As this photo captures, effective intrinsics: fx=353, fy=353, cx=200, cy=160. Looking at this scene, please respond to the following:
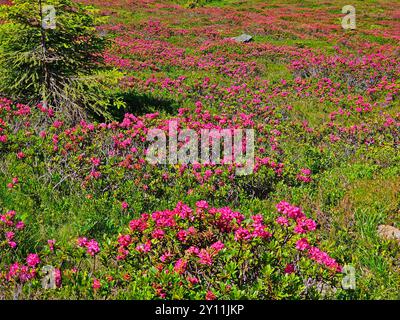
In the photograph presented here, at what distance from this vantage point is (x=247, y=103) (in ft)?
45.2

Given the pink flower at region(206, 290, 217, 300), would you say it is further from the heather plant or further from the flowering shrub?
the heather plant

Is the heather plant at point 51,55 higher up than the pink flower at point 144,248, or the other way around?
the heather plant at point 51,55

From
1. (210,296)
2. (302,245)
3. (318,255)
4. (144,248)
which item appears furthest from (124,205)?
(318,255)

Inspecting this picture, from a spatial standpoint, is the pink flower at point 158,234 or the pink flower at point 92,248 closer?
the pink flower at point 92,248

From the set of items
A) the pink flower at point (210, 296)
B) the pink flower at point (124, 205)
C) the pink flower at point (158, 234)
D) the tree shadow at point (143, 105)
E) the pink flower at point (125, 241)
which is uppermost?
the tree shadow at point (143, 105)

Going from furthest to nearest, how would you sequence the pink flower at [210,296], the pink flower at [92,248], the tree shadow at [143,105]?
1. the tree shadow at [143,105]
2. the pink flower at [92,248]
3. the pink flower at [210,296]

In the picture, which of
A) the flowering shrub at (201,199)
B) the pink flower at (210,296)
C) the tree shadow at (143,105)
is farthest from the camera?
the tree shadow at (143,105)

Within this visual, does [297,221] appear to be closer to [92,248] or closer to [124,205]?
[92,248]

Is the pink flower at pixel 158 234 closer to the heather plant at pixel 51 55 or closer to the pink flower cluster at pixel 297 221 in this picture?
the pink flower cluster at pixel 297 221

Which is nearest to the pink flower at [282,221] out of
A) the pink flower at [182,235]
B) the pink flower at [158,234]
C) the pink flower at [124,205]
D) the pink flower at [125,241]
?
the pink flower at [182,235]

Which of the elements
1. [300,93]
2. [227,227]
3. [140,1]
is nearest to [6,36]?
[227,227]

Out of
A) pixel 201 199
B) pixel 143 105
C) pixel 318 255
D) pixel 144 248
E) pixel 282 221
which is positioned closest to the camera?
pixel 318 255

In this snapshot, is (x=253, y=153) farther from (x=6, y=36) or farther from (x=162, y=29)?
(x=162, y=29)
